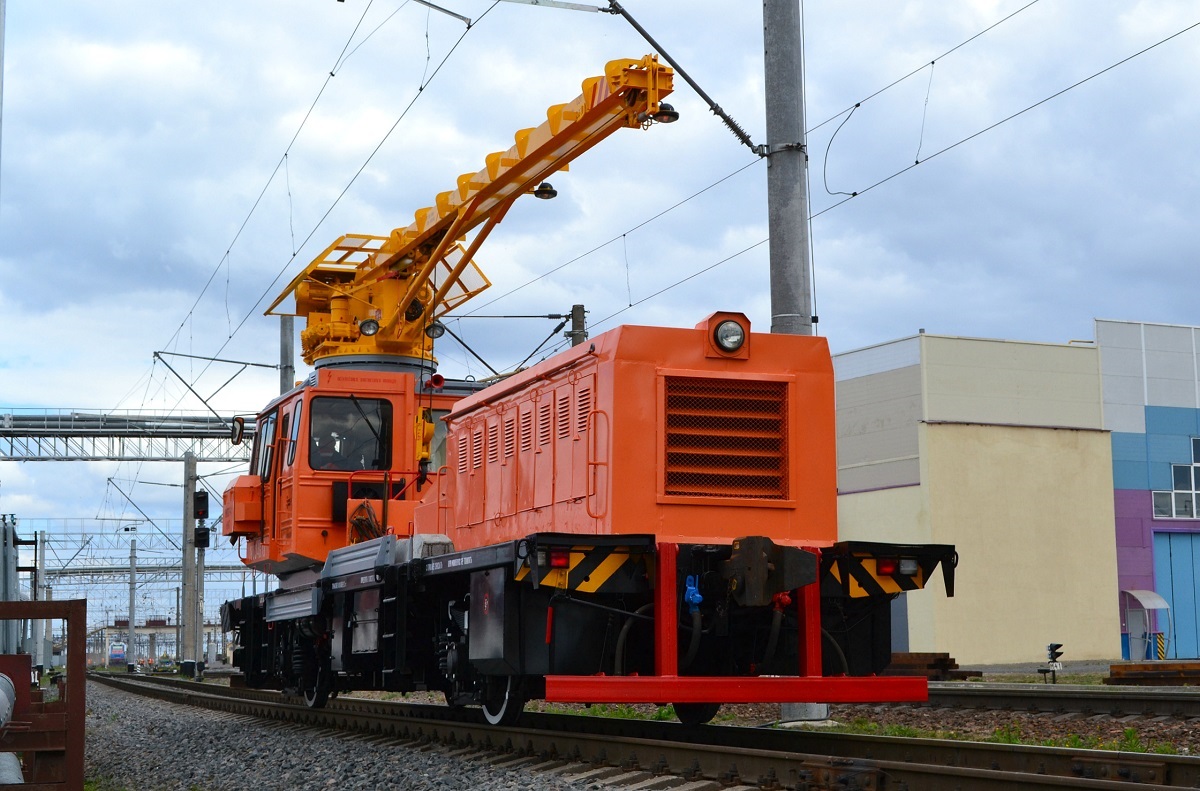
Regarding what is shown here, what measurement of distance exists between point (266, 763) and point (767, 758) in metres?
4.48

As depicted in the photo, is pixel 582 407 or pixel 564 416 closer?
pixel 582 407

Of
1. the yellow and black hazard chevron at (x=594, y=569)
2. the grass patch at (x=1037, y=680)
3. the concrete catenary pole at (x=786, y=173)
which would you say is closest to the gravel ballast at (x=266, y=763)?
the yellow and black hazard chevron at (x=594, y=569)

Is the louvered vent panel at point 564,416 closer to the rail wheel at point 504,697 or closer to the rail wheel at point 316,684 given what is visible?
the rail wheel at point 504,697

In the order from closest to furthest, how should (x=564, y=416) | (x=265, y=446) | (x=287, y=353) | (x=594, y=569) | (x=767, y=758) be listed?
(x=767, y=758), (x=594, y=569), (x=564, y=416), (x=265, y=446), (x=287, y=353)

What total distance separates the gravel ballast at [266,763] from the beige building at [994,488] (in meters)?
25.1

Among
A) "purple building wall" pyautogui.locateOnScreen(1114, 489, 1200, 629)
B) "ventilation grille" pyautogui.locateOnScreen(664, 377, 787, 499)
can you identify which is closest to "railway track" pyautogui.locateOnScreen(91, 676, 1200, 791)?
"ventilation grille" pyautogui.locateOnScreen(664, 377, 787, 499)

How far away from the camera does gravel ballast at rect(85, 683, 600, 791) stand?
8.12 m

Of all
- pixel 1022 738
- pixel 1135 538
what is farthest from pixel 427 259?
pixel 1135 538

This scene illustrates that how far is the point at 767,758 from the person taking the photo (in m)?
6.97

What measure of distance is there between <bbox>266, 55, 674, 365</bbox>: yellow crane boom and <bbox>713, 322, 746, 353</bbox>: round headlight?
2.39 meters

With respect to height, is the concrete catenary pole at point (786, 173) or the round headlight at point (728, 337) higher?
the concrete catenary pole at point (786, 173)

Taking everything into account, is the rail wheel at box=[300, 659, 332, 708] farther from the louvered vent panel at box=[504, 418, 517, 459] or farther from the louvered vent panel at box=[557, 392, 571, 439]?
the louvered vent panel at box=[557, 392, 571, 439]

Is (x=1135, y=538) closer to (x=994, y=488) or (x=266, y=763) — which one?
(x=994, y=488)

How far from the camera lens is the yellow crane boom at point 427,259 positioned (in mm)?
11320
